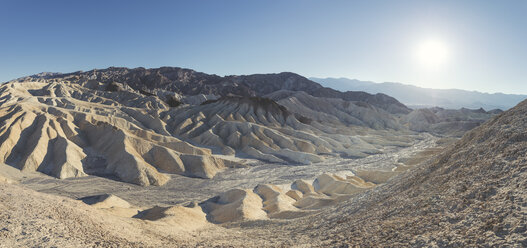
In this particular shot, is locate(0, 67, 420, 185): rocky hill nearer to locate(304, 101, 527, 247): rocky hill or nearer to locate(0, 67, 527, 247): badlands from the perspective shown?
locate(0, 67, 527, 247): badlands

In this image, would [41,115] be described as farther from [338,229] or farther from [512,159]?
[512,159]

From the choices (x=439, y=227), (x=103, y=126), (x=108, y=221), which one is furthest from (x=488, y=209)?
(x=103, y=126)

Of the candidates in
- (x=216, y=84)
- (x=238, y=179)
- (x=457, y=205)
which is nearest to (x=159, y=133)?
(x=238, y=179)

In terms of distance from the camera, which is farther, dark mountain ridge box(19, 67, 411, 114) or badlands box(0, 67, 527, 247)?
dark mountain ridge box(19, 67, 411, 114)

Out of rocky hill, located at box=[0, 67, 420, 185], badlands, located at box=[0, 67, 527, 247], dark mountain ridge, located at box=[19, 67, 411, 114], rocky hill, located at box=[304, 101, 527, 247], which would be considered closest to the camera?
rocky hill, located at box=[304, 101, 527, 247]

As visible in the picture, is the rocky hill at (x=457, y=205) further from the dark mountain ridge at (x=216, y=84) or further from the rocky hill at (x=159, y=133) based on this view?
the dark mountain ridge at (x=216, y=84)

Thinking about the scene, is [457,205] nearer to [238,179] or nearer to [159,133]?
[238,179]

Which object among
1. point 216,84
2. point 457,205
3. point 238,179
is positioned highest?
point 216,84

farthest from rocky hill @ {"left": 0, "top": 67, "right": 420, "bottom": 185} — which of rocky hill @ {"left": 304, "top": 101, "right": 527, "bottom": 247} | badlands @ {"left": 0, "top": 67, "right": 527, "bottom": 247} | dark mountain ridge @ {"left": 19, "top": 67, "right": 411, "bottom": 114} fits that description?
rocky hill @ {"left": 304, "top": 101, "right": 527, "bottom": 247}
